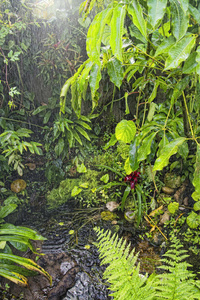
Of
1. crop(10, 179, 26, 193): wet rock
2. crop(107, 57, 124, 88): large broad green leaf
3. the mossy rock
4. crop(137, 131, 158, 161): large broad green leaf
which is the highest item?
crop(107, 57, 124, 88): large broad green leaf

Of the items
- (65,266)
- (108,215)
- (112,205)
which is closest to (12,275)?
(65,266)

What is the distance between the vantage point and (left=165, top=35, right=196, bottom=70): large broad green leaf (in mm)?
797

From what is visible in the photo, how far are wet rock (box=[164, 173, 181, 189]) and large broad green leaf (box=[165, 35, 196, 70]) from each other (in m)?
1.86

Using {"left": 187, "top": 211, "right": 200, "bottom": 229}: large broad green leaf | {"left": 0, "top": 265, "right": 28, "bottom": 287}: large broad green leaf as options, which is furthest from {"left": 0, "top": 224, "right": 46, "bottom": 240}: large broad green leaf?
{"left": 187, "top": 211, "right": 200, "bottom": 229}: large broad green leaf

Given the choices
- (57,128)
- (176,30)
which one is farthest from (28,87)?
(176,30)

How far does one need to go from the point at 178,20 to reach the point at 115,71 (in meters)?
0.43

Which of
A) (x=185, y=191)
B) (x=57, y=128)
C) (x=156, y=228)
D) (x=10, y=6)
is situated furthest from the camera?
(x=57, y=128)

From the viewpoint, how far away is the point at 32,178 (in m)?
3.12

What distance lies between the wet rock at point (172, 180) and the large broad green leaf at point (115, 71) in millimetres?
1666

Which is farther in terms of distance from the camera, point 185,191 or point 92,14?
point 92,14

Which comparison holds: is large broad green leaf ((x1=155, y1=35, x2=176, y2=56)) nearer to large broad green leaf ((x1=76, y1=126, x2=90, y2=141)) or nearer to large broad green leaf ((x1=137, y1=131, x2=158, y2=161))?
large broad green leaf ((x1=137, y1=131, x2=158, y2=161))

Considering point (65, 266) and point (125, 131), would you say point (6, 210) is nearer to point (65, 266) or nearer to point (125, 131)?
point (65, 266)

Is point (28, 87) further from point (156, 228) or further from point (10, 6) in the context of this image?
point (156, 228)

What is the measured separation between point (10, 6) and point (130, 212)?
3.01 meters
